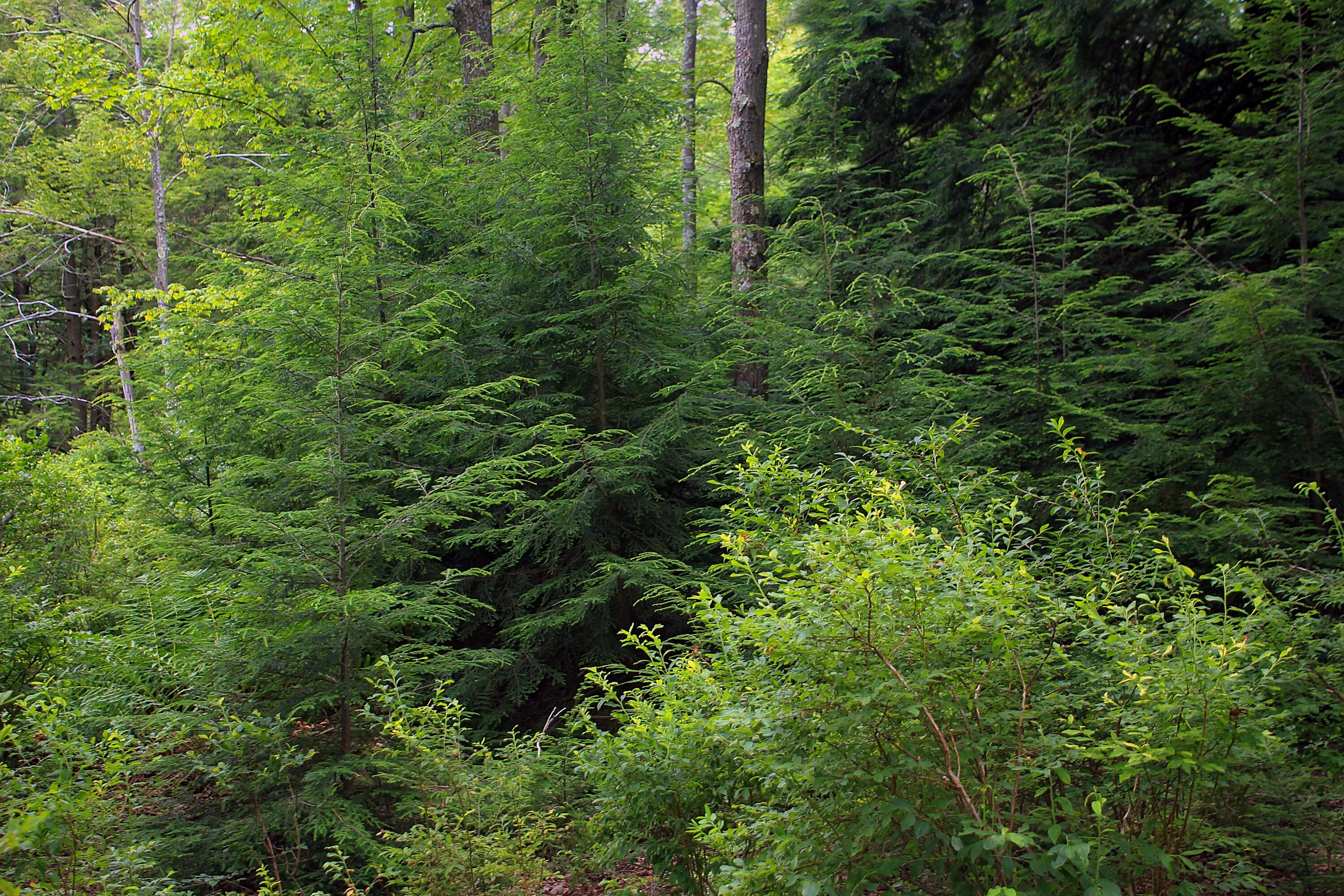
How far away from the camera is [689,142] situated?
34.5ft

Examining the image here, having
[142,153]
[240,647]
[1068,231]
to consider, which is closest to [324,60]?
[240,647]

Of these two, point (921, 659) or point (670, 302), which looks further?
point (670, 302)

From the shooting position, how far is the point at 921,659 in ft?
8.08

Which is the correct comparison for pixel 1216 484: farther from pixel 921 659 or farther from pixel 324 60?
pixel 324 60

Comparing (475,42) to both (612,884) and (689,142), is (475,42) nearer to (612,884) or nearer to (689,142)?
(689,142)

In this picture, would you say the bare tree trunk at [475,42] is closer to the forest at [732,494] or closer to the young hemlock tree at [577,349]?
the forest at [732,494]

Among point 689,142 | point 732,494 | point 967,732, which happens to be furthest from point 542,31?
point 967,732

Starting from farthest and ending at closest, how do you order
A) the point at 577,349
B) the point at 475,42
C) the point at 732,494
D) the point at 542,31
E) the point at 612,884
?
the point at 542,31 → the point at 475,42 → the point at 577,349 → the point at 732,494 → the point at 612,884

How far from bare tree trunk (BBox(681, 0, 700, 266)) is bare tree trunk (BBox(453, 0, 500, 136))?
2166 mm

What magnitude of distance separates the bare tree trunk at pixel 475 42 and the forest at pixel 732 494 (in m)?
0.19

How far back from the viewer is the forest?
2535mm

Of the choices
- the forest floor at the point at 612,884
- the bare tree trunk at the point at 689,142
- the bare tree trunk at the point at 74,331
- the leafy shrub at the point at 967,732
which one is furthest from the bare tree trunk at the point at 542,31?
the bare tree trunk at the point at 74,331

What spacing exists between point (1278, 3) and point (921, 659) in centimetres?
661

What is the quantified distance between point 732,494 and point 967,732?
404cm
